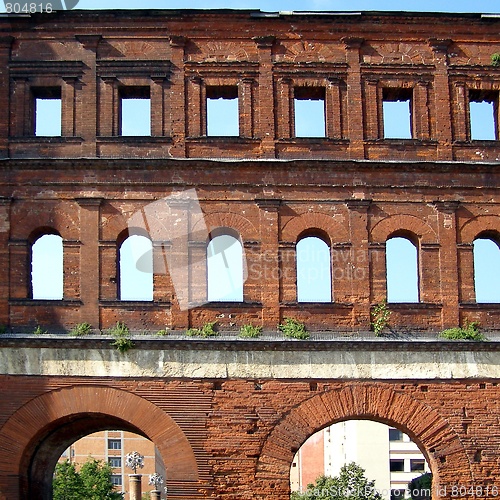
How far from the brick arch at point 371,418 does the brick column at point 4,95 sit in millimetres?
8053

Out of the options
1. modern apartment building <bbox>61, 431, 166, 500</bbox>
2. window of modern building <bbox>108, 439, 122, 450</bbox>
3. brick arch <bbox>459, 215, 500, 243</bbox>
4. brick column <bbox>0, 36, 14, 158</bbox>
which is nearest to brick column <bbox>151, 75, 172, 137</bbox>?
brick column <bbox>0, 36, 14, 158</bbox>

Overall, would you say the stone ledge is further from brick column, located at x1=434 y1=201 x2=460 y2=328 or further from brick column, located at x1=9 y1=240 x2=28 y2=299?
brick column, located at x1=9 y1=240 x2=28 y2=299

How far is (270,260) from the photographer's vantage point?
19.5m

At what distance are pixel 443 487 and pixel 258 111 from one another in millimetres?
8458

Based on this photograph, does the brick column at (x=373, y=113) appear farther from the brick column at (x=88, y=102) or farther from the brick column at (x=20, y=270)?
the brick column at (x=20, y=270)

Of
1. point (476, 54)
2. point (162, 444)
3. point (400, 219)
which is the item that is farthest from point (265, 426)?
point (476, 54)

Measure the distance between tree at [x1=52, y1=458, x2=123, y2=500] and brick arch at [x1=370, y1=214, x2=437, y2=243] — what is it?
797 inches

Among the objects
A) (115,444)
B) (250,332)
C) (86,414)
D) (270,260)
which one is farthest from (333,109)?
(115,444)

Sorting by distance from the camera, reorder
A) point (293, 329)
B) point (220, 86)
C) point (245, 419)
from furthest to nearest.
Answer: point (220, 86), point (293, 329), point (245, 419)

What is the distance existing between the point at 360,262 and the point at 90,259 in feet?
17.9

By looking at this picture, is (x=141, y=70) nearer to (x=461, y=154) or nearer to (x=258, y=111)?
(x=258, y=111)

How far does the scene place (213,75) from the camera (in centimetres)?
2031

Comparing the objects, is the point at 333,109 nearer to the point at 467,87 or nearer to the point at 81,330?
the point at 467,87

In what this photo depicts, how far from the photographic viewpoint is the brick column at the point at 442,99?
20.2 metres
